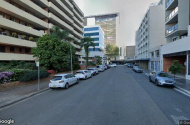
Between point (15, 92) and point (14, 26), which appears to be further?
point (14, 26)

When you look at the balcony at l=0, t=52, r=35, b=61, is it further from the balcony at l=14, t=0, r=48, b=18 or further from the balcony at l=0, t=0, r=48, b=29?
the balcony at l=14, t=0, r=48, b=18

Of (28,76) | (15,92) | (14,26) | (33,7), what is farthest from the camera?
(33,7)

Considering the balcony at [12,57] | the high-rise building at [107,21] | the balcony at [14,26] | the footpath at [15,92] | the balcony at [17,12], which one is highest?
the high-rise building at [107,21]

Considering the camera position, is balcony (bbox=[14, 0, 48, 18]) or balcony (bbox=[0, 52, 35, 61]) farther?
balcony (bbox=[14, 0, 48, 18])

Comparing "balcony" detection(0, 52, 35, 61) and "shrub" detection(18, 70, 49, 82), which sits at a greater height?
"balcony" detection(0, 52, 35, 61)

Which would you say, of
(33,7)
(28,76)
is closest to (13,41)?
(33,7)

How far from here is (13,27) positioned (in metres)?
17.4

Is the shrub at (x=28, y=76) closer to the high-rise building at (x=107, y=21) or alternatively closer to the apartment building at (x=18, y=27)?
the apartment building at (x=18, y=27)

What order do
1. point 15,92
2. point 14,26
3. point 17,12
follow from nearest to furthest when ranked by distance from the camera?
point 15,92
point 14,26
point 17,12

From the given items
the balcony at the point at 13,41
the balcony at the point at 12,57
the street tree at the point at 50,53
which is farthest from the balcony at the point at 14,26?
the street tree at the point at 50,53

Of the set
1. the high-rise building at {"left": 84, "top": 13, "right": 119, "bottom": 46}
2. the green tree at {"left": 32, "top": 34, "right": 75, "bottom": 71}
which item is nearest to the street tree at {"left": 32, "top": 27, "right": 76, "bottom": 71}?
the green tree at {"left": 32, "top": 34, "right": 75, "bottom": 71}

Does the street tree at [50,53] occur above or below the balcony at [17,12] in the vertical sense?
below

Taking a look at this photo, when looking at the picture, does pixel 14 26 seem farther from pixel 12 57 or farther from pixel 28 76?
pixel 28 76

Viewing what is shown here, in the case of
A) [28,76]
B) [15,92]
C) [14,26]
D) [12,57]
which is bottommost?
[15,92]
